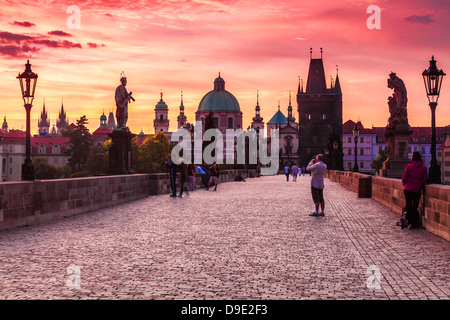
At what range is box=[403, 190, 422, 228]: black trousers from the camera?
12594 mm

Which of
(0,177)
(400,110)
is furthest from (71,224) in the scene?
(0,177)

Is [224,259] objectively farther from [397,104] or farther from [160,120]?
[160,120]

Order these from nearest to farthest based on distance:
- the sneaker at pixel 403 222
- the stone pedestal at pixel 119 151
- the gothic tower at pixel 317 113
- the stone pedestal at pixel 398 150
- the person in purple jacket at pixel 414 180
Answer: the person in purple jacket at pixel 414 180
the sneaker at pixel 403 222
the stone pedestal at pixel 398 150
the stone pedestal at pixel 119 151
the gothic tower at pixel 317 113

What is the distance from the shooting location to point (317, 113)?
140m

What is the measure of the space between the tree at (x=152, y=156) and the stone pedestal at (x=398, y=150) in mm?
82114

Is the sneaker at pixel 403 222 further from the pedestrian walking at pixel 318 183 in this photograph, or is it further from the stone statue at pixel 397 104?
the stone statue at pixel 397 104

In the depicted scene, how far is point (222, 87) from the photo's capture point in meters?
173

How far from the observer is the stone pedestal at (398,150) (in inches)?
1093

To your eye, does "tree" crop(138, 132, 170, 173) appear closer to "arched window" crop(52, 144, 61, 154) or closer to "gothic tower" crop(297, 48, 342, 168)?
"gothic tower" crop(297, 48, 342, 168)

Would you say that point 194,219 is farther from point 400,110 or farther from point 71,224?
point 400,110

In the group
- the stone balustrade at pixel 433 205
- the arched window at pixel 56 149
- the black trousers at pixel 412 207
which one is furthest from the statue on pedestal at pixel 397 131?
the arched window at pixel 56 149

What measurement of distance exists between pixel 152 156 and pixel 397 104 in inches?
3328

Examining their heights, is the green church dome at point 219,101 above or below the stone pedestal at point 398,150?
above
